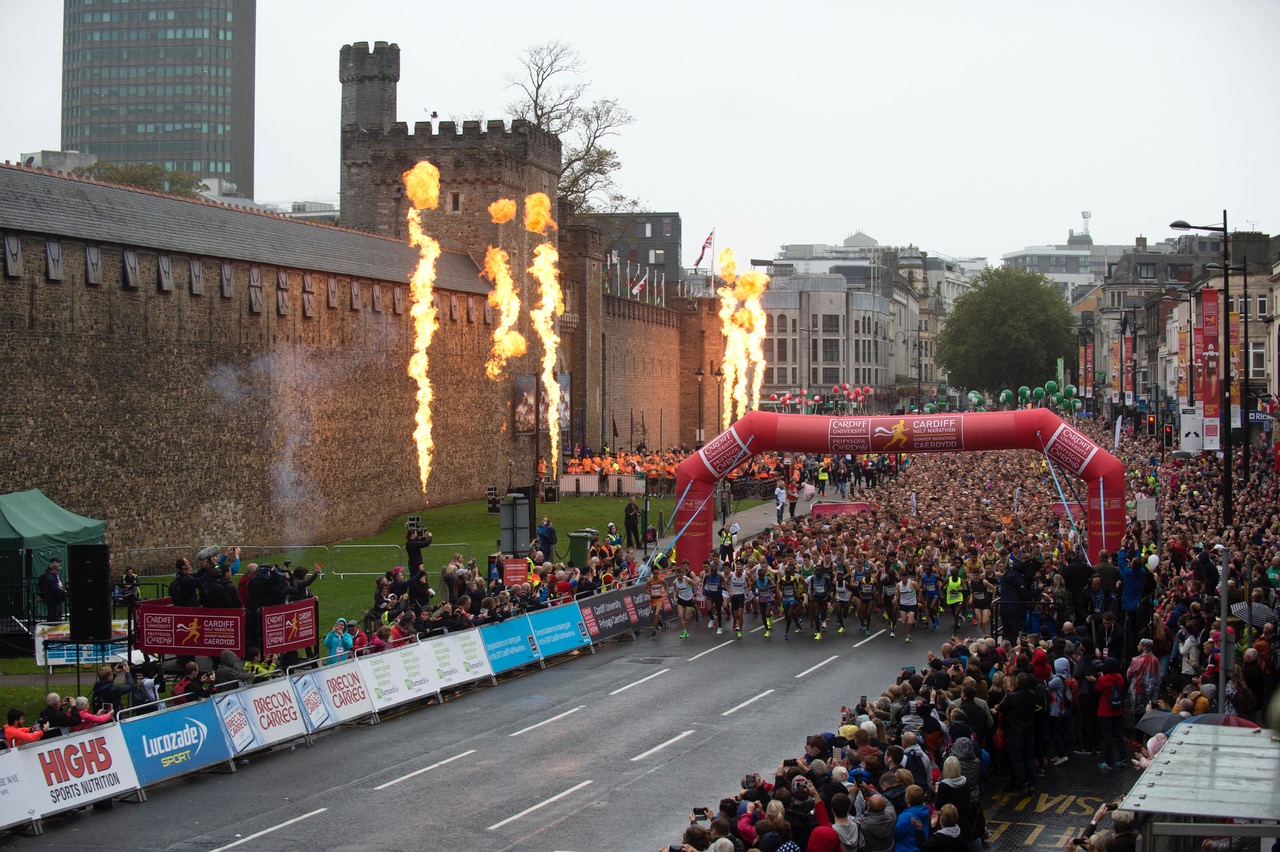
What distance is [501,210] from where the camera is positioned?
50.3m

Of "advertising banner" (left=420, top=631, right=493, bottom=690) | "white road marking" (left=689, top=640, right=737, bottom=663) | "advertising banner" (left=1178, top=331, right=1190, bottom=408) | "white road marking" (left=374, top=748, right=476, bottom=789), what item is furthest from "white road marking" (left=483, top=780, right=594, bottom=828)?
"advertising banner" (left=1178, top=331, right=1190, bottom=408)

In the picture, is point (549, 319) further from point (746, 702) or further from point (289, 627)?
point (746, 702)

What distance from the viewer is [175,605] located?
1886 centimetres

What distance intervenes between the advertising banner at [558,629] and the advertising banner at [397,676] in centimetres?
287

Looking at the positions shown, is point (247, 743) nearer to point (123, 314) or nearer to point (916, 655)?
point (916, 655)

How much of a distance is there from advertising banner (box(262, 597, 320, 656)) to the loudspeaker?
2.23 meters

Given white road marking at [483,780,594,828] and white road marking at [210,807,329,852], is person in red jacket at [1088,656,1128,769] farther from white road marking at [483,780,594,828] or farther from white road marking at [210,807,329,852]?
white road marking at [210,807,329,852]

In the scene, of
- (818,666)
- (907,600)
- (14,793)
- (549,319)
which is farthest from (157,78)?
(14,793)

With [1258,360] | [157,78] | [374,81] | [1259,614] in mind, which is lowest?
[1259,614]

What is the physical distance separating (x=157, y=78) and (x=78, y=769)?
13717 cm

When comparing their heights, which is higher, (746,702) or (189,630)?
(189,630)

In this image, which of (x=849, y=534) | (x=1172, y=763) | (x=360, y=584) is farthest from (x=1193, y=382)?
(x=1172, y=763)

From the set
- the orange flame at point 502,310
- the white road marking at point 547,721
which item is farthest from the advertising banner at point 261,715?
the orange flame at point 502,310

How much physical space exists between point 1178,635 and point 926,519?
14.8m
